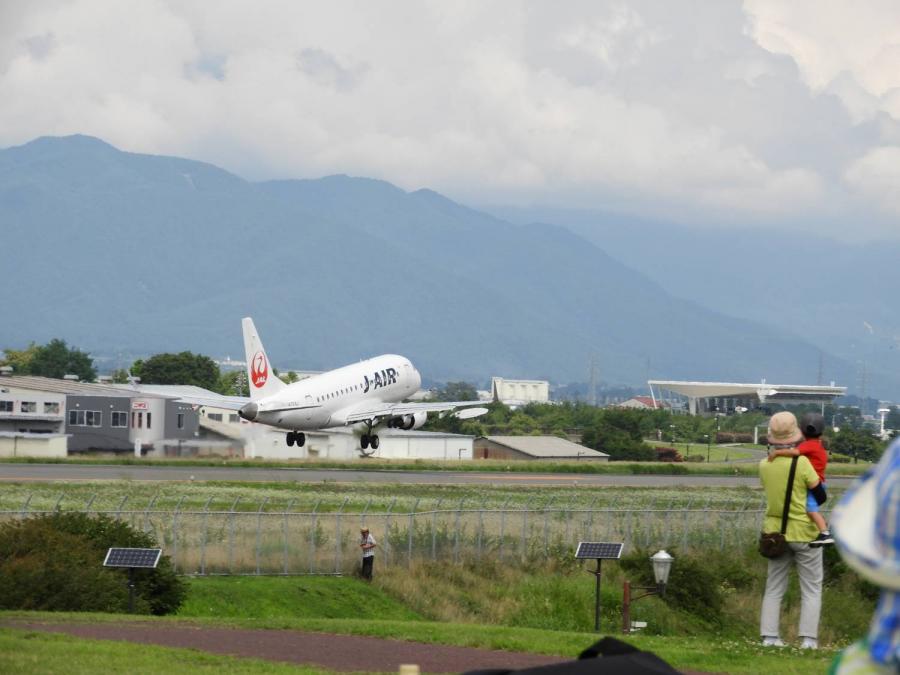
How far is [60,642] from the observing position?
17.3 m

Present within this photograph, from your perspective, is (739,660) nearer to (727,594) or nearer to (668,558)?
(668,558)

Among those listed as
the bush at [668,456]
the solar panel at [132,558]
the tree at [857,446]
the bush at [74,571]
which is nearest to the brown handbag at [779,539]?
the solar panel at [132,558]

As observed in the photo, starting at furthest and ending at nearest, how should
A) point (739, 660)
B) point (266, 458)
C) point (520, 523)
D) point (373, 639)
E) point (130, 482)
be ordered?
point (266, 458), point (130, 482), point (520, 523), point (373, 639), point (739, 660)

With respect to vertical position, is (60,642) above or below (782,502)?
below

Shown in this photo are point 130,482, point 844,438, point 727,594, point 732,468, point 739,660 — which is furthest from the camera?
point 844,438

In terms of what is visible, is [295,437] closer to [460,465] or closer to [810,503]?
[460,465]

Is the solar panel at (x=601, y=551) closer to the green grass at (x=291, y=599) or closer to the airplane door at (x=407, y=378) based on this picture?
the green grass at (x=291, y=599)

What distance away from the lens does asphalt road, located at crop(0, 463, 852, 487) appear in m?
69.2

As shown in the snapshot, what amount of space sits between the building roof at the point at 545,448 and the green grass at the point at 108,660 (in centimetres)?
8813

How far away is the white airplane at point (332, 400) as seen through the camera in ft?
253

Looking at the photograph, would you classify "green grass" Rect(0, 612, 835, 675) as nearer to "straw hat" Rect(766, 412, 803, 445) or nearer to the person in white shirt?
"straw hat" Rect(766, 412, 803, 445)

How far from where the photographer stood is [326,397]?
78.6 meters

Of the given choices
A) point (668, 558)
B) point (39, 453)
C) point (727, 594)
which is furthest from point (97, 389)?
point (668, 558)

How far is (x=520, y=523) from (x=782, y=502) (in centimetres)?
3136
